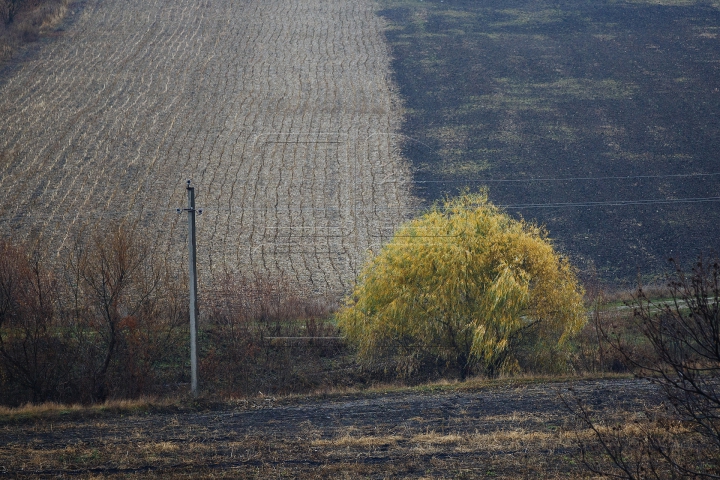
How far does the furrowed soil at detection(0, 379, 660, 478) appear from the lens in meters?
13.9

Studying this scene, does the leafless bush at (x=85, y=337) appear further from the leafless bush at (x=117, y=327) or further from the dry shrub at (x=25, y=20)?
the dry shrub at (x=25, y=20)

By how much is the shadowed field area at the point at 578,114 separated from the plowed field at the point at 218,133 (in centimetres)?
317

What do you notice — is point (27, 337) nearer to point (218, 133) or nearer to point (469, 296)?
point (469, 296)

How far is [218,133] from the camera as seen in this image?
134 ft

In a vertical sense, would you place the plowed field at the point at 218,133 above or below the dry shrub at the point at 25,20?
below

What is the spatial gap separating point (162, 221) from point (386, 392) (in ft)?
54.9

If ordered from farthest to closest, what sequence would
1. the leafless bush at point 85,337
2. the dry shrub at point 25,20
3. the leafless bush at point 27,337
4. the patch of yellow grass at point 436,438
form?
the dry shrub at point 25,20, the leafless bush at point 85,337, the leafless bush at point 27,337, the patch of yellow grass at point 436,438

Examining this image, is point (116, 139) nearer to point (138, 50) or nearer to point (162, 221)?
point (162, 221)

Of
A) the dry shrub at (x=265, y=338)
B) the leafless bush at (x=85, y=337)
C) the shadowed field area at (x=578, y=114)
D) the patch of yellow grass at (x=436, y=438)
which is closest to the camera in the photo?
the patch of yellow grass at (x=436, y=438)

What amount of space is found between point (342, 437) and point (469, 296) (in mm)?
7564

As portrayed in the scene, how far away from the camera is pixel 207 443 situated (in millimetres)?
15570

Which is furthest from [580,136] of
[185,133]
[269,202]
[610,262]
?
[185,133]

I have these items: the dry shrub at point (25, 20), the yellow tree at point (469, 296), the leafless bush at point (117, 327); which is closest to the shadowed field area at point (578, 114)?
the yellow tree at point (469, 296)

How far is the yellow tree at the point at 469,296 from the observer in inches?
853
